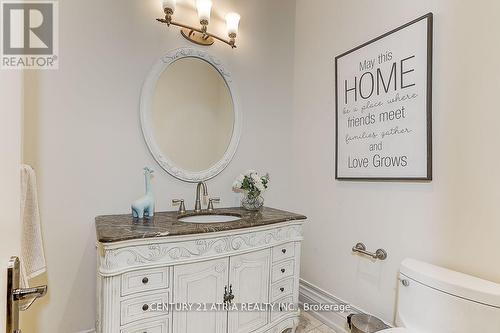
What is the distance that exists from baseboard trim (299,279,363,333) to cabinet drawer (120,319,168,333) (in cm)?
119

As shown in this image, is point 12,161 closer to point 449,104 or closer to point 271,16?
point 449,104

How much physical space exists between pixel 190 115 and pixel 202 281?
1.08m

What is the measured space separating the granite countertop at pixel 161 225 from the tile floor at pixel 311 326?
83cm

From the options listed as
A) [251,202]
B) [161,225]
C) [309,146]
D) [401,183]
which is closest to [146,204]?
[161,225]

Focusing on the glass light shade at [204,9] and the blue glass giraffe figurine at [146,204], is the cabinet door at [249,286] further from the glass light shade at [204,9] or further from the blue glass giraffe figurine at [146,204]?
the glass light shade at [204,9]

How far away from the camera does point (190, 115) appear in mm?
1907

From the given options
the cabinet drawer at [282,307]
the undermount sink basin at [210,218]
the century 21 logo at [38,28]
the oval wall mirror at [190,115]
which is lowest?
the cabinet drawer at [282,307]

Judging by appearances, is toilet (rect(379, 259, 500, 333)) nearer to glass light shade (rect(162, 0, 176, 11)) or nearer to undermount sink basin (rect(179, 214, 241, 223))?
undermount sink basin (rect(179, 214, 241, 223))

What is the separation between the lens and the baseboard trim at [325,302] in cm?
187

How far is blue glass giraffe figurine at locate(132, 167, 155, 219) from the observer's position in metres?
1.53

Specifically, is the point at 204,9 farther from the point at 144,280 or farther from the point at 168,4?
the point at 144,280

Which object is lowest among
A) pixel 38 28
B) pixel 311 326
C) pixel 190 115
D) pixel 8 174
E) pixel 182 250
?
pixel 311 326

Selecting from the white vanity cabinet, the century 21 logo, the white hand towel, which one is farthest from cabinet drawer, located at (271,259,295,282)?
the century 21 logo

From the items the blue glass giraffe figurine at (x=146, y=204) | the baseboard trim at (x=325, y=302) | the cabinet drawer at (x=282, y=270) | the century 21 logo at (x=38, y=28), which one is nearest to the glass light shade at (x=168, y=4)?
the century 21 logo at (x=38, y=28)
